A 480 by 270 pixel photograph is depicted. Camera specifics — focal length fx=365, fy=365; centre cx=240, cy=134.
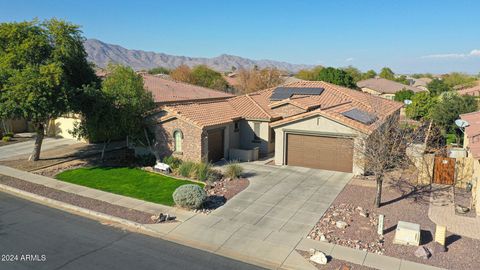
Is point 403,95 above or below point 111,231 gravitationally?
above

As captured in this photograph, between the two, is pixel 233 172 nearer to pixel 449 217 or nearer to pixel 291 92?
pixel 449 217

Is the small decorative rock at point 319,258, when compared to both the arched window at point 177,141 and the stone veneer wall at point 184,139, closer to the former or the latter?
the stone veneer wall at point 184,139

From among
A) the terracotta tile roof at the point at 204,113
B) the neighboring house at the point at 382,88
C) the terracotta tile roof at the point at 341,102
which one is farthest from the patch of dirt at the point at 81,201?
the neighboring house at the point at 382,88

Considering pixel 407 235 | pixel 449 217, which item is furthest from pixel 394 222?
pixel 449 217

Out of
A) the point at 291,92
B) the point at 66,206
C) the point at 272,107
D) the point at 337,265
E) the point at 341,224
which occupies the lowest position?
the point at 337,265

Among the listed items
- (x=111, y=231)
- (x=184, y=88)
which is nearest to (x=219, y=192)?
(x=111, y=231)

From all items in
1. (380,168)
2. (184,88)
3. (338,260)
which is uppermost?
(184,88)

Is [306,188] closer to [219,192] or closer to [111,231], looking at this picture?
[219,192]
